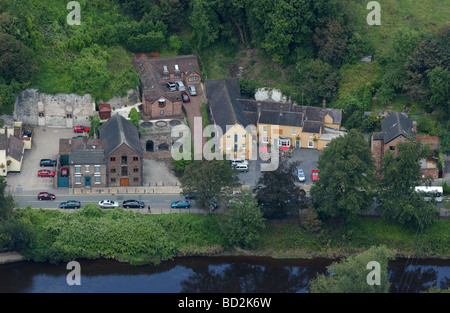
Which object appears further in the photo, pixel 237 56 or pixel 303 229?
pixel 237 56

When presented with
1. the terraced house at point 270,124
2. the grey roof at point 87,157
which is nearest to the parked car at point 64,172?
the grey roof at point 87,157

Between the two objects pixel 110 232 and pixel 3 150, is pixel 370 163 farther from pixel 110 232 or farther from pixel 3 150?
pixel 3 150

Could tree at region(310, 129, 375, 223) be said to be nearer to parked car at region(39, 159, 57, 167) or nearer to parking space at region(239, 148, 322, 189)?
parking space at region(239, 148, 322, 189)

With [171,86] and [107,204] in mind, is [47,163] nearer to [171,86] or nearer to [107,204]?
[107,204]

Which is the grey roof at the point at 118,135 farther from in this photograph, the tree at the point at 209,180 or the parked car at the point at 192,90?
the parked car at the point at 192,90
